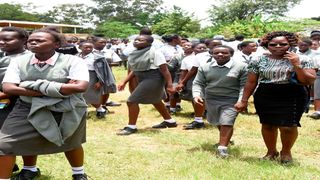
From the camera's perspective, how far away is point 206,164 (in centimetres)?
497

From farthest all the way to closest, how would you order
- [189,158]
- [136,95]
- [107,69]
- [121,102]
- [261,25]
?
[261,25] < [121,102] < [107,69] < [136,95] < [189,158]

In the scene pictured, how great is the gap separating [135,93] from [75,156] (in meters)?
2.98

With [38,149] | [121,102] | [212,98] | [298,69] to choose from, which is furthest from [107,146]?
[121,102]

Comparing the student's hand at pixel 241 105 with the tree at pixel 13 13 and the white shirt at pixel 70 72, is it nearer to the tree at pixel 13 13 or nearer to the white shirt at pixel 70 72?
the white shirt at pixel 70 72

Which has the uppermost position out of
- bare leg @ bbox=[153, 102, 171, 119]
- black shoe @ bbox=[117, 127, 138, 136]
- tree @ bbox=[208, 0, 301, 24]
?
tree @ bbox=[208, 0, 301, 24]

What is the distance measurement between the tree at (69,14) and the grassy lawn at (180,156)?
55104 mm

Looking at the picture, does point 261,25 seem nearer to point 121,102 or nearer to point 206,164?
point 121,102

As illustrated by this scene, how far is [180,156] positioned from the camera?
5410 mm

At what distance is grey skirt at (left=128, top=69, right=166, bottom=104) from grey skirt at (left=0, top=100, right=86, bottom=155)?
3211 mm

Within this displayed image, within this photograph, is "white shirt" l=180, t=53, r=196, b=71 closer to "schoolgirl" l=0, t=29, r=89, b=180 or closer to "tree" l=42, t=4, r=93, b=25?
"schoolgirl" l=0, t=29, r=89, b=180

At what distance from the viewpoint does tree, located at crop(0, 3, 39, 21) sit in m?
54.8

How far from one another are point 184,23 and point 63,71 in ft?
66.9

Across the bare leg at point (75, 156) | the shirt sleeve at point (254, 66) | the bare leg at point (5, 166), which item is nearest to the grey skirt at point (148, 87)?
the shirt sleeve at point (254, 66)

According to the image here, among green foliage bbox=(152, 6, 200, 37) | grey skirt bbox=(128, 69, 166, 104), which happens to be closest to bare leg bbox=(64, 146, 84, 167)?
grey skirt bbox=(128, 69, 166, 104)
